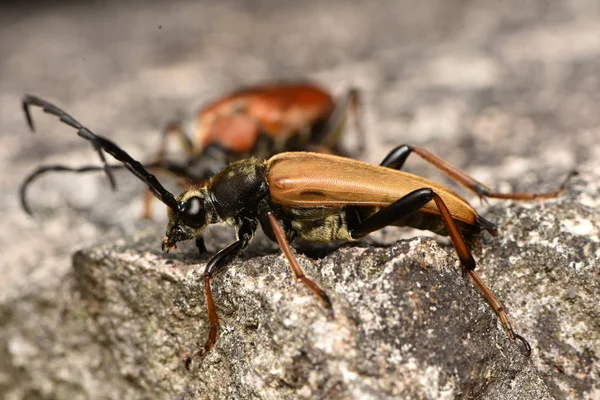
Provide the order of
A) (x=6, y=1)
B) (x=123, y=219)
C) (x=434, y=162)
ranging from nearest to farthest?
(x=434, y=162) → (x=123, y=219) → (x=6, y=1)

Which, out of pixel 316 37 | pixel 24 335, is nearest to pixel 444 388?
pixel 24 335

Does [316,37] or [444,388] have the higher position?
[444,388]

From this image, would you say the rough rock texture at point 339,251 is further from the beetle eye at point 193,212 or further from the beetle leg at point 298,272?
the beetle eye at point 193,212

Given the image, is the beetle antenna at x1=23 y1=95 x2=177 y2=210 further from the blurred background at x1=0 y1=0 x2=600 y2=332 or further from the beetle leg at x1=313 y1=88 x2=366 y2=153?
the beetle leg at x1=313 y1=88 x2=366 y2=153

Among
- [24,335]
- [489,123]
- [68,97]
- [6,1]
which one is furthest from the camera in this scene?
[6,1]

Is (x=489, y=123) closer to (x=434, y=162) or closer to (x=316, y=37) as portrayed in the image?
(x=434, y=162)

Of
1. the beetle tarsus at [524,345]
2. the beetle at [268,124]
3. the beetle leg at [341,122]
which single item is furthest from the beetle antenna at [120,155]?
the beetle leg at [341,122]

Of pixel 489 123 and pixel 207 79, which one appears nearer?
pixel 489 123
